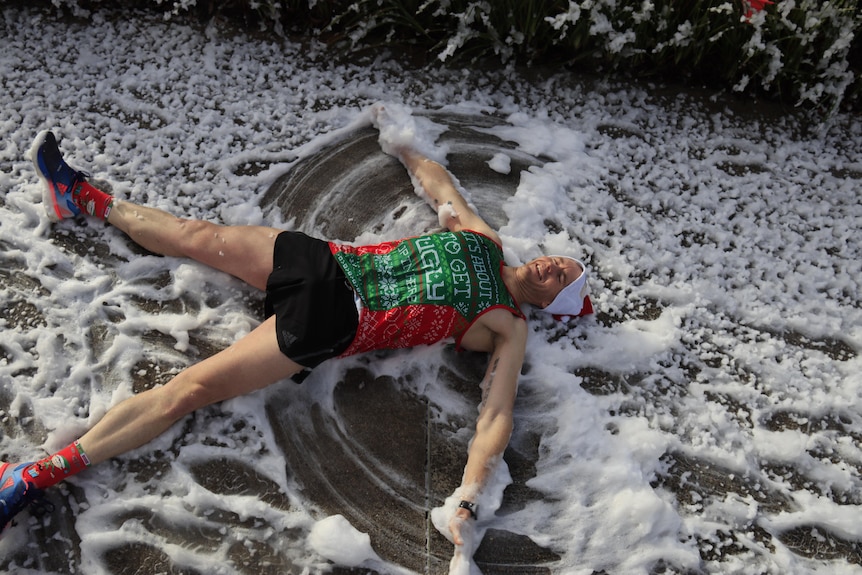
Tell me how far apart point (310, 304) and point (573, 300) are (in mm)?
965

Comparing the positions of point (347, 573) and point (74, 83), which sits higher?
point (74, 83)

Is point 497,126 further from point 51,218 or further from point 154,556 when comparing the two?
point 154,556

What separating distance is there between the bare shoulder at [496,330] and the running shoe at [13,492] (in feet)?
4.64

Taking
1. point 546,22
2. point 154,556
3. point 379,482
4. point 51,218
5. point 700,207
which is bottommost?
point 154,556

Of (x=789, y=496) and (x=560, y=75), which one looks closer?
(x=789, y=496)

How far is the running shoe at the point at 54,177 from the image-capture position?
2.47 m

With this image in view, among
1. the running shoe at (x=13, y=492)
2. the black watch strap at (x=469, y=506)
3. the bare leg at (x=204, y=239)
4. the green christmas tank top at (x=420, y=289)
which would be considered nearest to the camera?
the running shoe at (x=13, y=492)

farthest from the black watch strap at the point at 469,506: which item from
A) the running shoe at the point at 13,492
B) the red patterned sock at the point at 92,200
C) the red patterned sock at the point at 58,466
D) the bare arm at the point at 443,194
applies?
the red patterned sock at the point at 92,200

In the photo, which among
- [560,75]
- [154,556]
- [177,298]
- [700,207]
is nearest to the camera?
[154,556]

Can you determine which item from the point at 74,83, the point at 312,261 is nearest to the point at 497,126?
the point at 312,261

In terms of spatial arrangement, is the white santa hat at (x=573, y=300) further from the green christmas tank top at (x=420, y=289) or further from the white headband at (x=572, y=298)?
the green christmas tank top at (x=420, y=289)

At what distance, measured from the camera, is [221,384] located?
7.05ft

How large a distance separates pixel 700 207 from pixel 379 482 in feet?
6.06

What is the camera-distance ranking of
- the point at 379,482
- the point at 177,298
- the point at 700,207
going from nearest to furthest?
the point at 379,482
the point at 177,298
the point at 700,207
